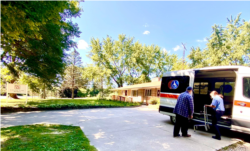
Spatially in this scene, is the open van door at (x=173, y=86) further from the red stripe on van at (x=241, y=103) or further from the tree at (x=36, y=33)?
the tree at (x=36, y=33)

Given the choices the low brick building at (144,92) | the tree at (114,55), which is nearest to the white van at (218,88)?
the low brick building at (144,92)

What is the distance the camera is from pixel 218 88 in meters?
7.71

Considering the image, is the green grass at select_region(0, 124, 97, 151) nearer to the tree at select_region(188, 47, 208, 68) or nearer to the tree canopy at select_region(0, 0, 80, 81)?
the tree canopy at select_region(0, 0, 80, 81)

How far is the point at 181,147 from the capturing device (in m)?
3.57

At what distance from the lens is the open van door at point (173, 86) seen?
5574mm

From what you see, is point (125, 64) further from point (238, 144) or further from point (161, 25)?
point (238, 144)

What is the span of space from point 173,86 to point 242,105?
2.56 metres

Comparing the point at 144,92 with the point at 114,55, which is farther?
the point at 114,55

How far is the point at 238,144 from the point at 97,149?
4439mm

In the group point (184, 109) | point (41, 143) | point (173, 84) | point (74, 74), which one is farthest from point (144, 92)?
point (74, 74)

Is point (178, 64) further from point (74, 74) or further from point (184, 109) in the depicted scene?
point (184, 109)

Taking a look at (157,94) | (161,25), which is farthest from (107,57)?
(157,94)

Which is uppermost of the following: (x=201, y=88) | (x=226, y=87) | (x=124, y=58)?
(x=124, y=58)

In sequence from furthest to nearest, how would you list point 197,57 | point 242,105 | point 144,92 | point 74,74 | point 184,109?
point 74,74
point 197,57
point 144,92
point 184,109
point 242,105
